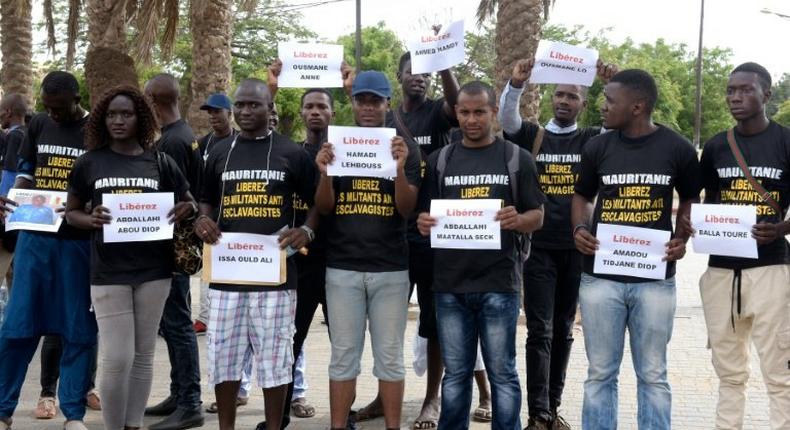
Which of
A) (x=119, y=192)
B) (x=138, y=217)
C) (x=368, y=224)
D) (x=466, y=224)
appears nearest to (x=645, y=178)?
(x=466, y=224)

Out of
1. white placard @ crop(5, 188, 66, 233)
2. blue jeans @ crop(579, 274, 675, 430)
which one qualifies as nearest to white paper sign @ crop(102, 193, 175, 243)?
white placard @ crop(5, 188, 66, 233)

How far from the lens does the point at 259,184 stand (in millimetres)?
5219

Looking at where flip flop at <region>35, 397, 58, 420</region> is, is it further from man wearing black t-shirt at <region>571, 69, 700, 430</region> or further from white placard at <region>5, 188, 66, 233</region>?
man wearing black t-shirt at <region>571, 69, 700, 430</region>

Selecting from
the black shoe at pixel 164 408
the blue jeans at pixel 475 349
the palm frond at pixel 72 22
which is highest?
the palm frond at pixel 72 22

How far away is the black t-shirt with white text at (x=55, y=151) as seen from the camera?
5805 millimetres

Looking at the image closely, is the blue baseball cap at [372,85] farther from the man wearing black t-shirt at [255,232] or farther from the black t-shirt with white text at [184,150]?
the black t-shirt with white text at [184,150]

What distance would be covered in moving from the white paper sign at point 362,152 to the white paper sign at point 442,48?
0.77 metres

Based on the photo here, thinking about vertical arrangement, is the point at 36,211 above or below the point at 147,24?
below

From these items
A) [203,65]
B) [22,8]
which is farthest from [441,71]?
[22,8]

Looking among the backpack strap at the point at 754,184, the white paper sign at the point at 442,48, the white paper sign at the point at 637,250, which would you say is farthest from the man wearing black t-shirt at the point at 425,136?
the backpack strap at the point at 754,184

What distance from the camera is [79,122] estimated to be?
5.90 metres

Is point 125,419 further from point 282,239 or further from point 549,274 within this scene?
point 549,274

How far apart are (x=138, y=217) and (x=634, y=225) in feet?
9.23

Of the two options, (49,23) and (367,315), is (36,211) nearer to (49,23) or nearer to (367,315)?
(367,315)
